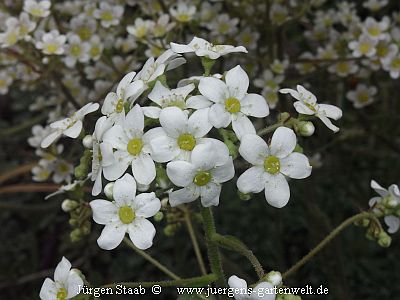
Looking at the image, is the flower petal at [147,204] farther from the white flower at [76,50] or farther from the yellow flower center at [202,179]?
the white flower at [76,50]

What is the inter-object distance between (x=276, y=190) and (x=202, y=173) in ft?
0.65

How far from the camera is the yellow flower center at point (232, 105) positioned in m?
1.51

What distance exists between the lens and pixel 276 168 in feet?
4.94

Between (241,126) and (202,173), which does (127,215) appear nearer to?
(202,173)

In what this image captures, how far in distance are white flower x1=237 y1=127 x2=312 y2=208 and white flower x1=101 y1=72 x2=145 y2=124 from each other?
316mm

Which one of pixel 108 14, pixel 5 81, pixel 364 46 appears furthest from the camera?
pixel 5 81

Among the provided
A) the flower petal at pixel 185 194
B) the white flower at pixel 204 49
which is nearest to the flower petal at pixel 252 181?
the flower petal at pixel 185 194

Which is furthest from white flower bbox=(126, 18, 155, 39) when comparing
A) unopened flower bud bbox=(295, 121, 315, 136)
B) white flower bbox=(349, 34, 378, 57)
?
unopened flower bud bbox=(295, 121, 315, 136)

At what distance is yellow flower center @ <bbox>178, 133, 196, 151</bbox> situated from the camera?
1459mm

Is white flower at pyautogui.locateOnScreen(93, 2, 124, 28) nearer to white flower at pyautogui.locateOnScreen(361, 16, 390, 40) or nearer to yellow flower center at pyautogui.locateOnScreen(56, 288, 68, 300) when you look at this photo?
white flower at pyautogui.locateOnScreen(361, 16, 390, 40)

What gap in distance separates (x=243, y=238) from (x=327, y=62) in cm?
108

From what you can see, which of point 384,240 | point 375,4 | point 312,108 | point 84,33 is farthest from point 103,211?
point 375,4

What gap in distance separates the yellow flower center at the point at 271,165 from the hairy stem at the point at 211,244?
18 centimetres

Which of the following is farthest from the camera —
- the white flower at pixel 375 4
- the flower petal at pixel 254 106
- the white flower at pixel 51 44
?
the white flower at pixel 375 4
